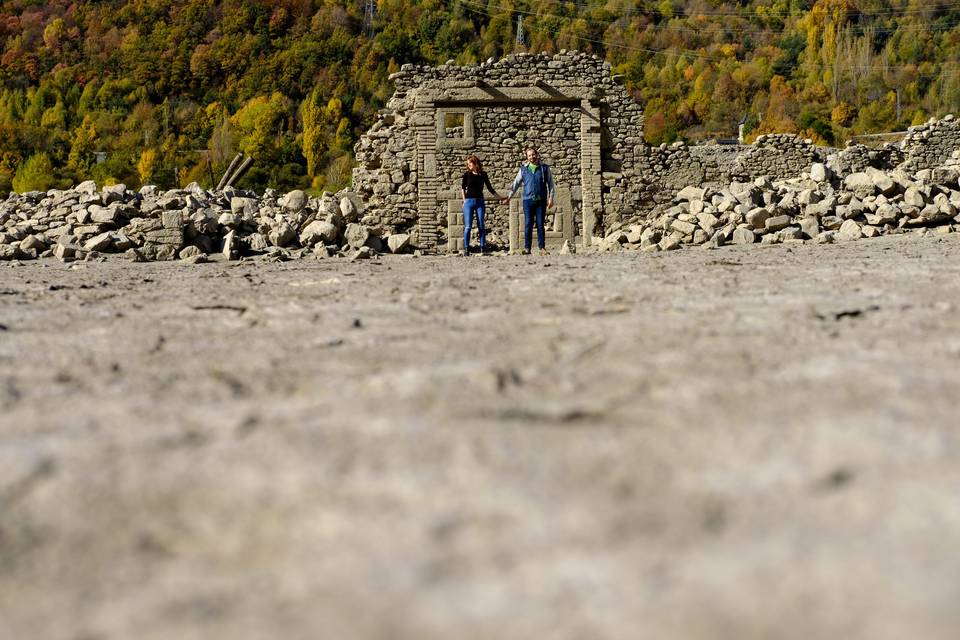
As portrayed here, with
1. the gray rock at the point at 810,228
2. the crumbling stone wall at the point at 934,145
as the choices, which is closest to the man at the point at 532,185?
the gray rock at the point at 810,228

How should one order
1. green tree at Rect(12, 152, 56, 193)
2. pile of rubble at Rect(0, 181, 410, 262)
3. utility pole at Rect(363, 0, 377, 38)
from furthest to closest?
utility pole at Rect(363, 0, 377, 38)
green tree at Rect(12, 152, 56, 193)
pile of rubble at Rect(0, 181, 410, 262)

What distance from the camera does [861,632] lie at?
92cm

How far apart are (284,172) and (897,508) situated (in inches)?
2135

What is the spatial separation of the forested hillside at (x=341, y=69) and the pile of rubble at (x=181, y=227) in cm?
3303

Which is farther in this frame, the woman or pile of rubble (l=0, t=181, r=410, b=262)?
pile of rubble (l=0, t=181, r=410, b=262)

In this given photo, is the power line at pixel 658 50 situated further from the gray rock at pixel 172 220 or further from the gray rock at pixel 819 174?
the gray rock at pixel 172 220

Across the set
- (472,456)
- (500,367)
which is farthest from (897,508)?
(500,367)

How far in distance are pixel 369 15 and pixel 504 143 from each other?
65267 millimetres

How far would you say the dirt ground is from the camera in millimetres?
1001

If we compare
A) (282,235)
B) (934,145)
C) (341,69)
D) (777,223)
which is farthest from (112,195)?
(341,69)

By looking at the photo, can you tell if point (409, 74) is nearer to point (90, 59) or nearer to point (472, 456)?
point (472, 456)

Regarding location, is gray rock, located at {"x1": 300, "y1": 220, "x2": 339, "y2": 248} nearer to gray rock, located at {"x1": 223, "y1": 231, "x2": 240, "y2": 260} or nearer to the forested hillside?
gray rock, located at {"x1": 223, "y1": 231, "x2": 240, "y2": 260}

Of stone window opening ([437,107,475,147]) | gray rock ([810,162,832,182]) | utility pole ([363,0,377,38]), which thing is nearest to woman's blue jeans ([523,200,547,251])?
stone window opening ([437,107,475,147])

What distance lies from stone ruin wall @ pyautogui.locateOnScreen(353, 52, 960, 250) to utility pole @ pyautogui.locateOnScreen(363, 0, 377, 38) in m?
62.2
